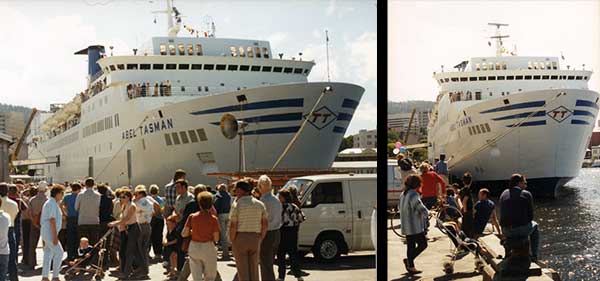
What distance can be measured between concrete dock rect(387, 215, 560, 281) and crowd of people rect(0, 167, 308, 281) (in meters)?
1.01

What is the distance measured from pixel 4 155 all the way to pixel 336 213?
10.0 feet

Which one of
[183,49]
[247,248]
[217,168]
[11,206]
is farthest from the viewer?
[183,49]

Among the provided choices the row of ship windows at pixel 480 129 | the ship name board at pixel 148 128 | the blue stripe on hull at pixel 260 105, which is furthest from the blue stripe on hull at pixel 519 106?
the ship name board at pixel 148 128

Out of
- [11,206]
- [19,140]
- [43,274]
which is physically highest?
[19,140]

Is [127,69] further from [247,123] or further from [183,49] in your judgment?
[247,123]

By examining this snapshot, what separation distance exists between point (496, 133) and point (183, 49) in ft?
25.0

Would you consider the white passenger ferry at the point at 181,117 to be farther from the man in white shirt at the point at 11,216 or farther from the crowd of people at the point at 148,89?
the man in white shirt at the point at 11,216

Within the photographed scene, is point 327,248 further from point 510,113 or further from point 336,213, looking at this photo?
point 510,113

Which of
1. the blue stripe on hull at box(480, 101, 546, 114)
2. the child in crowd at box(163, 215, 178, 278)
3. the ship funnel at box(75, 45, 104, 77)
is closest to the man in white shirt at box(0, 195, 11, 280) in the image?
the child in crowd at box(163, 215, 178, 278)

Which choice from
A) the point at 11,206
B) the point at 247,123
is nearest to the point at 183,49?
the point at 247,123

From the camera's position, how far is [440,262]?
7.26m

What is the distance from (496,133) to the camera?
1459 centimetres

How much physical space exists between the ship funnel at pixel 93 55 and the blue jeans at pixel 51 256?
219cm

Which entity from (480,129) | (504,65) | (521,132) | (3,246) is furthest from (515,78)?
(3,246)
